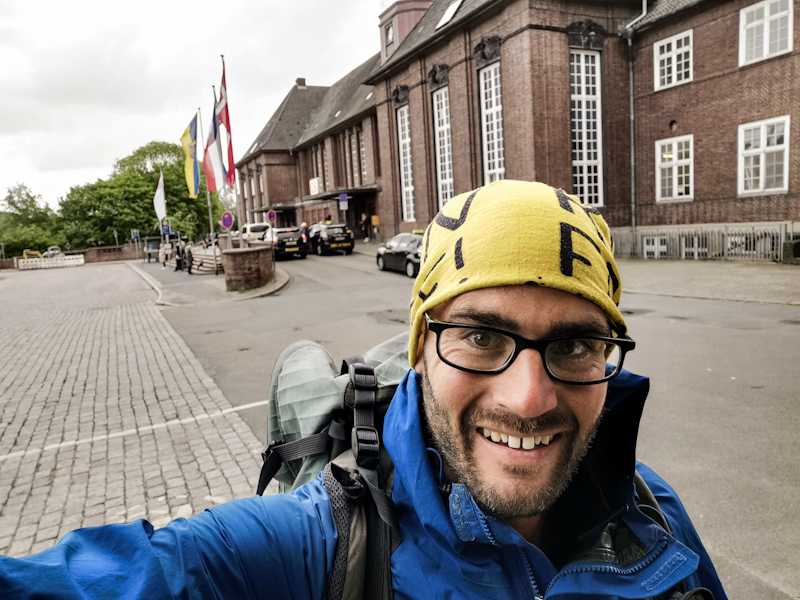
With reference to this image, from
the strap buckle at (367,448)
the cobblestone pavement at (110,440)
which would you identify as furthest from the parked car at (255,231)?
the strap buckle at (367,448)

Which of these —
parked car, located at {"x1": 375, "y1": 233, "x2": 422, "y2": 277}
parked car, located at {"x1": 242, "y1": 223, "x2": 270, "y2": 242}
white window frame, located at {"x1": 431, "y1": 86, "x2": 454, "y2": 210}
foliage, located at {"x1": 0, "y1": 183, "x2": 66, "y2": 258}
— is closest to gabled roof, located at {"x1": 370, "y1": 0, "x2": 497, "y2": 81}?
white window frame, located at {"x1": 431, "y1": 86, "x2": 454, "y2": 210}

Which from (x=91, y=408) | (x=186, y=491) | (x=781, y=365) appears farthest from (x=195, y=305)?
(x=781, y=365)

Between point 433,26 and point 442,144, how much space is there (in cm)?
652

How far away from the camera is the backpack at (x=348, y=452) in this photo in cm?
118

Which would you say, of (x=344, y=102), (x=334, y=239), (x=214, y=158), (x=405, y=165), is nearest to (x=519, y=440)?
(x=214, y=158)

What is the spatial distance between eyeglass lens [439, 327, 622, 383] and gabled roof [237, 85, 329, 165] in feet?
195

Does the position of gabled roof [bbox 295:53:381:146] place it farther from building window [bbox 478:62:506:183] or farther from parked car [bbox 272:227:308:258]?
building window [bbox 478:62:506:183]

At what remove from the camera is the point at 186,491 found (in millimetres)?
4422

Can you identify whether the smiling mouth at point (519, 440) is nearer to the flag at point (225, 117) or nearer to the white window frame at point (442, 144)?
the flag at point (225, 117)

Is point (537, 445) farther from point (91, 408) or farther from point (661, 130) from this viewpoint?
Answer: point (661, 130)

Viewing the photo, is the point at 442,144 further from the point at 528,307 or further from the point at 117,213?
the point at 117,213

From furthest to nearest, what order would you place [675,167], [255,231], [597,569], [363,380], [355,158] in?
1. [355,158]
2. [255,231]
3. [675,167]
4. [363,380]
5. [597,569]

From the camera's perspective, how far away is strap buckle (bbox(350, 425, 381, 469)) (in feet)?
4.37

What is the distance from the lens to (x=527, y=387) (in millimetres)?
1298
